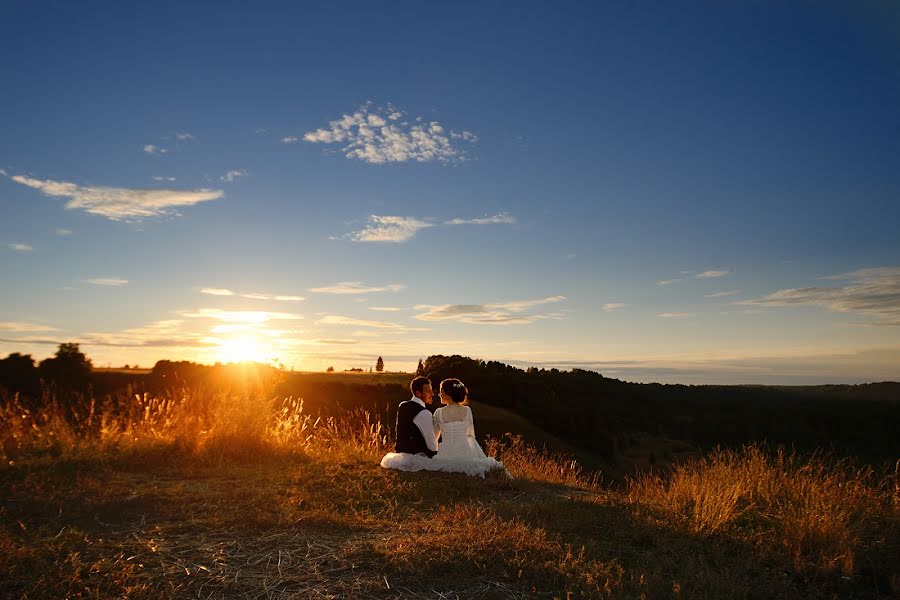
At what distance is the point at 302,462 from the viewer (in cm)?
1170

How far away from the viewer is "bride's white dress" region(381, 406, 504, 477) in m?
11.2

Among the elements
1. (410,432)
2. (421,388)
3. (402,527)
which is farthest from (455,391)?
(402,527)

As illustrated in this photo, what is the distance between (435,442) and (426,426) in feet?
1.24

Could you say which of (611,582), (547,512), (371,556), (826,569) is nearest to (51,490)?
(371,556)

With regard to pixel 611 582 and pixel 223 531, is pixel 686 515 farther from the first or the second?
pixel 223 531

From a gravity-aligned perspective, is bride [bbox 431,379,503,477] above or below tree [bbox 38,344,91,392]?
below

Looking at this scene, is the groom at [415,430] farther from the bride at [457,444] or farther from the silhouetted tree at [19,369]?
the silhouetted tree at [19,369]

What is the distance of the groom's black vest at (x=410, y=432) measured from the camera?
37.7 ft

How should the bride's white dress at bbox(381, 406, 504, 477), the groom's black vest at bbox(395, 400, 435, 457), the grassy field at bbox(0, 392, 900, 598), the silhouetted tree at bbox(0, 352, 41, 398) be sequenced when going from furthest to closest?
1. the silhouetted tree at bbox(0, 352, 41, 398)
2. the groom's black vest at bbox(395, 400, 435, 457)
3. the bride's white dress at bbox(381, 406, 504, 477)
4. the grassy field at bbox(0, 392, 900, 598)

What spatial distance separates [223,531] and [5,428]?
7.06 metres

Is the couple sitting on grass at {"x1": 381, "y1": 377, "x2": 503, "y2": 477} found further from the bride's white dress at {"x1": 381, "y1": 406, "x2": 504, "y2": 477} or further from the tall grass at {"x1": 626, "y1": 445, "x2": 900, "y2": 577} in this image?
the tall grass at {"x1": 626, "y1": 445, "x2": 900, "y2": 577}

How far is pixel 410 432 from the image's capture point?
37.8ft

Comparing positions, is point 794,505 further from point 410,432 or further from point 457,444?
point 410,432

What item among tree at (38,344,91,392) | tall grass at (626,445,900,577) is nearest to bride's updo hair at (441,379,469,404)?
tall grass at (626,445,900,577)
